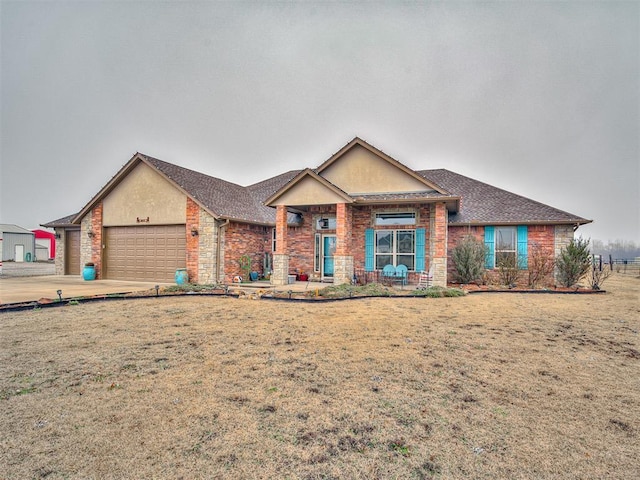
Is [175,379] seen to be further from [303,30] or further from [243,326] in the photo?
[303,30]

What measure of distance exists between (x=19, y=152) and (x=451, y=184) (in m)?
29.7

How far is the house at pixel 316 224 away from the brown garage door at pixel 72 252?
3646 millimetres

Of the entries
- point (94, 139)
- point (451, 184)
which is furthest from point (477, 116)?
point (94, 139)

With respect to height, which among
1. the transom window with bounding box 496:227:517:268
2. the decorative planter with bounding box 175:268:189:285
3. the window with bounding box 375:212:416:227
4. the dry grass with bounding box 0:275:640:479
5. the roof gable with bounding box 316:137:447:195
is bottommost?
the dry grass with bounding box 0:275:640:479

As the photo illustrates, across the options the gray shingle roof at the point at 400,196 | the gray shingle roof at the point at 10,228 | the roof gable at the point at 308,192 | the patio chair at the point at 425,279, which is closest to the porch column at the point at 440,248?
the patio chair at the point at 425,279

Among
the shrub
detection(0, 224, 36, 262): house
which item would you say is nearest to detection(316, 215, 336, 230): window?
the shrub

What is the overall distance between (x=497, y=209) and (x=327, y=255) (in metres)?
8.46

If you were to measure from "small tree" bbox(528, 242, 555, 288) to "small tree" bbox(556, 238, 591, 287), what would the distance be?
565mm

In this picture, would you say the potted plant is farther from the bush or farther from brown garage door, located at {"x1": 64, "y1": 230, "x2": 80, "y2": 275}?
the bush

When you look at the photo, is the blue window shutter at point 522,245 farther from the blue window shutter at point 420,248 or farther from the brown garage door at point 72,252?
the brown garage door at point 72,252

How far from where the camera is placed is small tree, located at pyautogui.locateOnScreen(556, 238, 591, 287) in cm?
1286

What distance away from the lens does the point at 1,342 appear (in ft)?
19.0

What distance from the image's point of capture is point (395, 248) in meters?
14.9

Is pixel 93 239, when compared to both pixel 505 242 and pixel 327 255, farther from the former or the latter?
pixel 505 242
